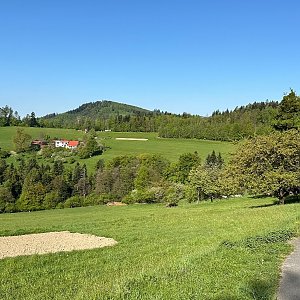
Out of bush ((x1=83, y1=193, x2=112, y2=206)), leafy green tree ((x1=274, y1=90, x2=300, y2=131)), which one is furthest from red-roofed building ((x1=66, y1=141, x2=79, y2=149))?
leafy green tree ((x1=274, y1=90, x2=300, y2=131))

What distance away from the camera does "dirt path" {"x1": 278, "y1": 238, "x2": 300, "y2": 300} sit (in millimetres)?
7710

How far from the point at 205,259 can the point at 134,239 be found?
8.48 meters

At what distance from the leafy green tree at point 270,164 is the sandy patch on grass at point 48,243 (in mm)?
15561

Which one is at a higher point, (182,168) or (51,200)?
(182,168)

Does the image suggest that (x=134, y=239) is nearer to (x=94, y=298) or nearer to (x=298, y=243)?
(x=298, y=243)

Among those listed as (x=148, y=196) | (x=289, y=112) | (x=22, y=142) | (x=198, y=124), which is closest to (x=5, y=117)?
(x=22, y=142)

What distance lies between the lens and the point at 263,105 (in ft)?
591

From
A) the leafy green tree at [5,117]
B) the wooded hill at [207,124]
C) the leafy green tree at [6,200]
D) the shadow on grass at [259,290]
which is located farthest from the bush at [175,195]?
the leafy green tree at [5,117]

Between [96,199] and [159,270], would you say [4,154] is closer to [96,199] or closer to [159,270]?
[96,199]

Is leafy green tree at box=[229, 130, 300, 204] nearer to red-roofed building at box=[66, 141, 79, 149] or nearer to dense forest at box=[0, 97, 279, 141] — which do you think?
dense forest at box=[0, 97, 279, 141]

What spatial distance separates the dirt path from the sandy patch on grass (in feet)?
29.3

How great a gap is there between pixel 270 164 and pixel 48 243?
19481 mm

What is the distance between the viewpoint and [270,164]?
102 ft

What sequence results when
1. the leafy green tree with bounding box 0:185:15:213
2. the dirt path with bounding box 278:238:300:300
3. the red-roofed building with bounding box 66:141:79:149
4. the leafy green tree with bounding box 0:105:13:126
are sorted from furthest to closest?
the leafy green tree with bounding box 0:105:13:126, the red-roofed building with bounding box 66:141:79:149, the leafy green tree with bounding box 0:185:15:213, the dirt path with bounding box 278:238:300:300
